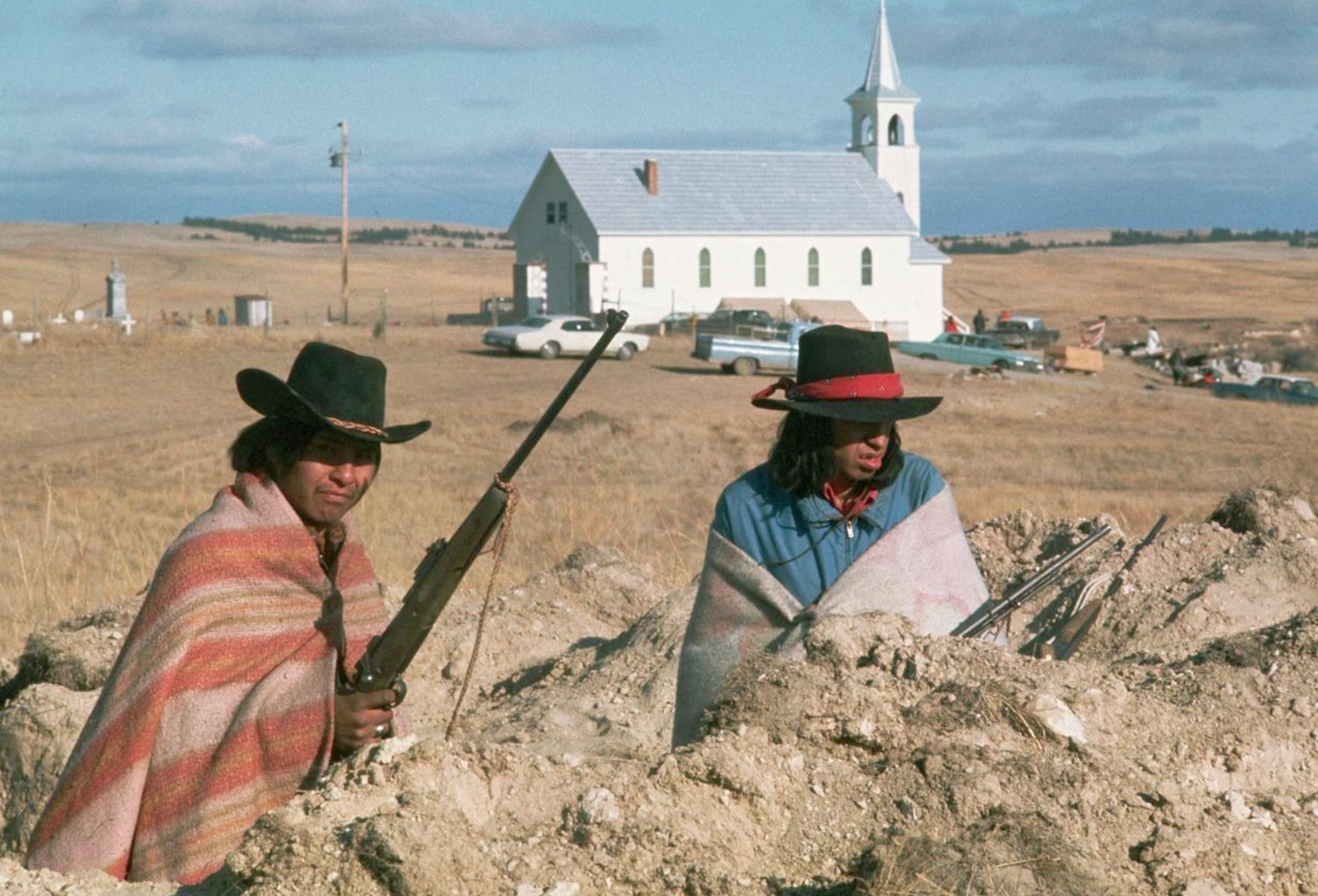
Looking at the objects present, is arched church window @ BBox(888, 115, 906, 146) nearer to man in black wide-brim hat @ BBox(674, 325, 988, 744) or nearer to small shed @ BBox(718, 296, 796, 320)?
small shed @ BBox(718, 296, 796, 320)

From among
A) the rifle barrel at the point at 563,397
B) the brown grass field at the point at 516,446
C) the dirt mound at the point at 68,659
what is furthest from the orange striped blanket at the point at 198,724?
the brown grass field at the point at 516,446

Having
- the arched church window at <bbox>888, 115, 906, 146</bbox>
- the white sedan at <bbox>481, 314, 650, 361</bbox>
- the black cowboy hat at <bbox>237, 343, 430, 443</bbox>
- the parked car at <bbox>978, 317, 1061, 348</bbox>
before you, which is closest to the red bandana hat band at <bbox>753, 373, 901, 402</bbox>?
the black cowboy hat at <bbox>237, 343, 430, 443</bbox>

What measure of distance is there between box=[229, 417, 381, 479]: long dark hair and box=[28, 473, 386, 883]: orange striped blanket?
0.09 meters

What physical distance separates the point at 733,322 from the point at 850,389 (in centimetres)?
4052

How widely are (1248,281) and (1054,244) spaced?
83449mm

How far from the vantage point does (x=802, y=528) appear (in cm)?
482

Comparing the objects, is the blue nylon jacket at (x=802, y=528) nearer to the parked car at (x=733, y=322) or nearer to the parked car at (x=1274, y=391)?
the parked car at (x=1274, y=391)

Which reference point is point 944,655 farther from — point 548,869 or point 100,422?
point 100,422

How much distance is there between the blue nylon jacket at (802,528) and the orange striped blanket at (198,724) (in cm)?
121

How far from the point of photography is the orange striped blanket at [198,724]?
417 centimetres

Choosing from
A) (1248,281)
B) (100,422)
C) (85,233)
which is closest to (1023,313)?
(1248,281)

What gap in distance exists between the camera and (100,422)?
87.2 ft

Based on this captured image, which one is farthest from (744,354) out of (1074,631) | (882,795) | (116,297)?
(882,795)

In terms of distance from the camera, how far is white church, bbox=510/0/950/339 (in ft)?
175
